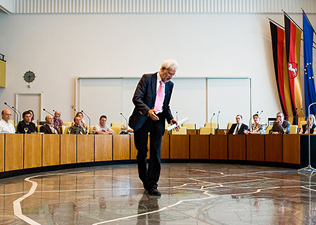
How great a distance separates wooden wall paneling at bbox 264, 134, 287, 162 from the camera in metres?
8.20

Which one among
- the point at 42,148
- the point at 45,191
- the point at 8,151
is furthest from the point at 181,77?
the point at 45,191

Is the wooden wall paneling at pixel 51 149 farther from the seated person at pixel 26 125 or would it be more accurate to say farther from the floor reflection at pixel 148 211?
the floor reflection at pixel 148 211

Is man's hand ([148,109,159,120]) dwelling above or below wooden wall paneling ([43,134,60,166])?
above

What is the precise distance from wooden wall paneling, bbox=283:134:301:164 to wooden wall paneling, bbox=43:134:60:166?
4486mm

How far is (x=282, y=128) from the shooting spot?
873 centimetres

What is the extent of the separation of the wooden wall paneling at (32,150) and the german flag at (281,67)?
31.3 ft

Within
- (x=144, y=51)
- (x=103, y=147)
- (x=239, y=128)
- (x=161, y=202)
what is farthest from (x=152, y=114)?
(x=144, y=51)

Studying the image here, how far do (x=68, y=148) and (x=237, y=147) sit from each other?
13.1ft

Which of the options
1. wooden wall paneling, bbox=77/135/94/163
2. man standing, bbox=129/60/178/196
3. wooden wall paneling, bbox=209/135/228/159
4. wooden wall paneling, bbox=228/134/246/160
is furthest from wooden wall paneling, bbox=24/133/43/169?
wooden wall paneling, bbox=228/134/246/160

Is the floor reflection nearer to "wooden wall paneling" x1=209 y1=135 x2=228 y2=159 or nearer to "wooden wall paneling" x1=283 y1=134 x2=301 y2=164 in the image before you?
"wooden wall paneling" x1=283 y1=134 x2=301 y2=164

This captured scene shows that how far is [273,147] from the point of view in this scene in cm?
839

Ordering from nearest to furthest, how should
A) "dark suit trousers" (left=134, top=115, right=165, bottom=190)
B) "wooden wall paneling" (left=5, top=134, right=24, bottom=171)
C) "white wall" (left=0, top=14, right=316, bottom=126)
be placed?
1. "dark suit trousers" (left=134, top=115, right=165, bottom=190)
2. "wooden wall paneling" (left=5, top=134, right=24, bottom=171)
3. "white wall" (left=0, top=14, right=316, bottom=126)

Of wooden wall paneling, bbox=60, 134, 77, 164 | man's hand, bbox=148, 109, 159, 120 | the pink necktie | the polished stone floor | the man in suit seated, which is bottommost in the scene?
the polished stone floor

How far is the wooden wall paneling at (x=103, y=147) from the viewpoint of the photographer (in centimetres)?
834
